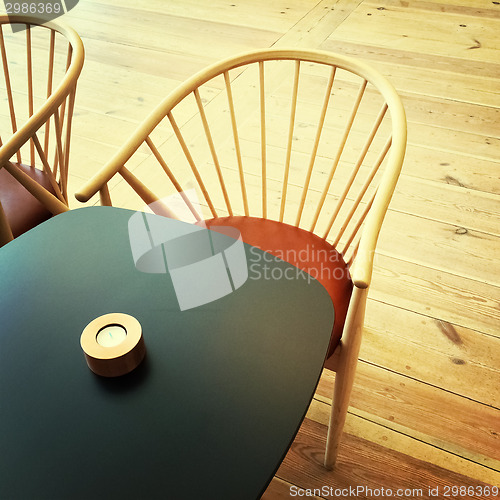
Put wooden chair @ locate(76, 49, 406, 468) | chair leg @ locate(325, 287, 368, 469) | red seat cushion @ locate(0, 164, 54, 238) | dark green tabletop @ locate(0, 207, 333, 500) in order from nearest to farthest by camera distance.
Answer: dark green tabletop @ locate(0, 207, 333, 500), chair leg @ locate(325, 287, 368, 469), wooden chair @ locate(76, 49, 406, 468), red seat cushion @ locate(0, 164, 54, 238)

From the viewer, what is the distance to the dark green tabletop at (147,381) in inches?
27.0

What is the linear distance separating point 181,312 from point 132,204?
126cm

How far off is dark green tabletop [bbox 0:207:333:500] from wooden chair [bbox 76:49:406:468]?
149mm

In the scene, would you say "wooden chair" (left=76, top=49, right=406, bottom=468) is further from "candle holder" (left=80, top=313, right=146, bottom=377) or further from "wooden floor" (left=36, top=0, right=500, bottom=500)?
"candle holder" (left=80, top=313, right=146, bottom=377)

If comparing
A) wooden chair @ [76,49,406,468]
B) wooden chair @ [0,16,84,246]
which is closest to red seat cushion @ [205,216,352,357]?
wooden chair @ [76,49,406,468]

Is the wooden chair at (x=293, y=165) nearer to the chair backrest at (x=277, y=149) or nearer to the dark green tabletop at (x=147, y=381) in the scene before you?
the chair backrest at (x=277, y=149)

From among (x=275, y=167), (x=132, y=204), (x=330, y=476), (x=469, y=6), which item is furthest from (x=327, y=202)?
(x=469, y=6)

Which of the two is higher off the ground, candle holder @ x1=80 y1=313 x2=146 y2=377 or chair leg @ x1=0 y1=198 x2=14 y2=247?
candle holder @ x1=80 y1=313 x2=146 y2=377

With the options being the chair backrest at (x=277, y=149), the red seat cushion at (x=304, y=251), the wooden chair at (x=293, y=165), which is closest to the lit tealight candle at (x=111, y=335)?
Result: the wooden chair at (x=293, y=165)

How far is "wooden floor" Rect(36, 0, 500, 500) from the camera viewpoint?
4.49 ft

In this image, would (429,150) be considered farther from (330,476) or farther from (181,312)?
(181,312)

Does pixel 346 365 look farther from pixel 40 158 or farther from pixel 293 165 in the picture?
pixel 293 165

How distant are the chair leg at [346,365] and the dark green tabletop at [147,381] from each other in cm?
9

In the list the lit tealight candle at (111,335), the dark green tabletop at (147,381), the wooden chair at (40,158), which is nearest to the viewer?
the dark green tabletop at (147,381)
